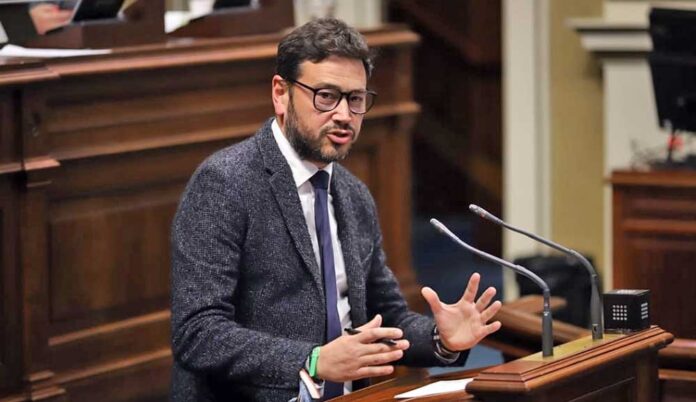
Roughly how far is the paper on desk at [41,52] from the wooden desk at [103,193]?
0.04m

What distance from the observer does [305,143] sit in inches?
116

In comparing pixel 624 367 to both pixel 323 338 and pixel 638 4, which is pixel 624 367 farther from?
pixel 638 4

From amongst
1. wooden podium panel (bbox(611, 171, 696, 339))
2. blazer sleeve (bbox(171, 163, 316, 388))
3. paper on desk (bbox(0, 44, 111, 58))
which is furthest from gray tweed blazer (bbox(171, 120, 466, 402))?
wooden podium panel (bbox(611, 171, 696, 339))

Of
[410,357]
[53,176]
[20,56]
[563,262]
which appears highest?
[20,56]

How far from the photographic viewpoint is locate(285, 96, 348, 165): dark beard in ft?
9.62

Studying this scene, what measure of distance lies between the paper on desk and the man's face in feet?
3.84

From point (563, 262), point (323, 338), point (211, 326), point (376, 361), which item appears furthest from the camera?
point (563, 262)

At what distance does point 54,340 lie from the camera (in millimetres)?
3797

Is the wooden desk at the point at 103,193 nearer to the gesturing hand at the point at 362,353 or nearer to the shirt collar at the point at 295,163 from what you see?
the shirt collar at the point at 295,163

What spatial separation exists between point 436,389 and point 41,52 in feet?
5.98

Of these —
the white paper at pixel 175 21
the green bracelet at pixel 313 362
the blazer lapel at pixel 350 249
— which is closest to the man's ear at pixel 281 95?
the blazer lapel at pixel 350 249

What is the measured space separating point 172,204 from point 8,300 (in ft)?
2.44

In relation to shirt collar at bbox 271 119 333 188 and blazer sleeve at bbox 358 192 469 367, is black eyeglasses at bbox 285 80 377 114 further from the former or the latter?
blazer sleeve at bbox 358 192 469 367

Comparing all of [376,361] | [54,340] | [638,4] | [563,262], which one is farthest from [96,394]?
[638,4]
